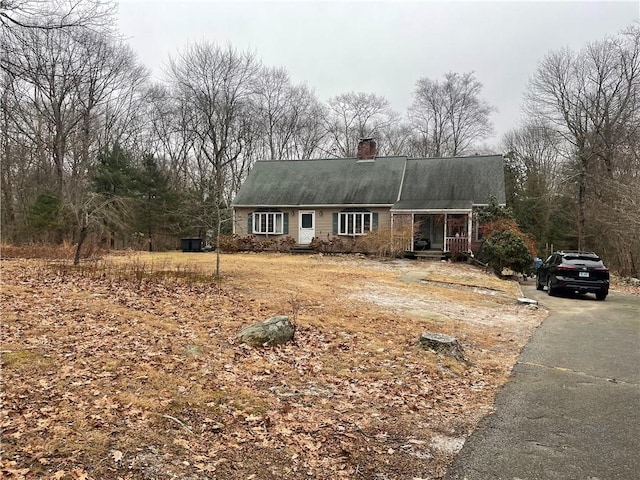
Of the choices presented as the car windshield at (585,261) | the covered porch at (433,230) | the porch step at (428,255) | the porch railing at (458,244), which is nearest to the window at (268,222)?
the covered porch at (433,230)

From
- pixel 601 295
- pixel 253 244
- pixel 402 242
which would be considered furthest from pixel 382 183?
pixel 601 295

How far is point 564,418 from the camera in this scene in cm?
484

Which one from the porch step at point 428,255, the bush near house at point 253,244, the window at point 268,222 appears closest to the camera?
the porch step at point 428,255

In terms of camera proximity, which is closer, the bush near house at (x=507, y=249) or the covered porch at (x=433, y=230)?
the bush near house at (x=507, y=249)

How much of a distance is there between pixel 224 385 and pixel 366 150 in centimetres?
2628

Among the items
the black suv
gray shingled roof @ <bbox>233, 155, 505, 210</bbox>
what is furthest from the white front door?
the black suv

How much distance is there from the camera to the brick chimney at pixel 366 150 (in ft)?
98.5

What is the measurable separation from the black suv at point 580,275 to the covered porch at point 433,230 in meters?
7.94

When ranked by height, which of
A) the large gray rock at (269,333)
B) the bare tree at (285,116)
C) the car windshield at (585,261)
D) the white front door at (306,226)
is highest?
the bare tree at (285,116)

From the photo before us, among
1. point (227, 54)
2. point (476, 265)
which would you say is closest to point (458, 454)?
point (476, 265)

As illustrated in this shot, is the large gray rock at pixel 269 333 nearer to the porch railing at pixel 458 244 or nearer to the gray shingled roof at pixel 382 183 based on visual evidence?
the porch railing at pixel 458 244

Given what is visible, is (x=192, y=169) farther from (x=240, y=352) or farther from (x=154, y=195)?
(x=240, y=352)

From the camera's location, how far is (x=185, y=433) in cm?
403

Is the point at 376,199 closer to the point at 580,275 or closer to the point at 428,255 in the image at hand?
the point at 428,255
